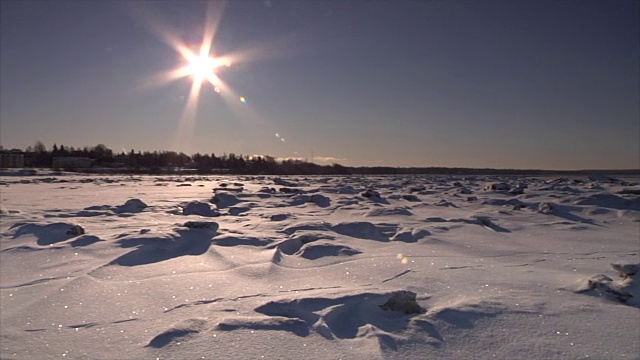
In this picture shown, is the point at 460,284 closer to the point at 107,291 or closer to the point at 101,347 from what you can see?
the point at 101,347

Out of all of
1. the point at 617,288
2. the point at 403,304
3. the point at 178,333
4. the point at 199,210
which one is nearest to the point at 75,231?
the point at 199,210

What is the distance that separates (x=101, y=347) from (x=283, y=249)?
1.91 metres

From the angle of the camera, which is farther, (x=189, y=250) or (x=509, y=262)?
(x=189, y=250)

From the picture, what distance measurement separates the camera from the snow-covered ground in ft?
5.89

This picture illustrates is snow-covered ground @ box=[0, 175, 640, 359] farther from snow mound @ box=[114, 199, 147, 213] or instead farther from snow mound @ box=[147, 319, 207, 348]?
snow mound @ box=[114, 199, 147, 213]

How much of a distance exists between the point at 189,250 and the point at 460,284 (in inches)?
87.1

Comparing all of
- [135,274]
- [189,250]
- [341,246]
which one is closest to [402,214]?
[341,246]

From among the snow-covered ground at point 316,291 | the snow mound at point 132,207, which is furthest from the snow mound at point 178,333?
the snow mound at point 132,207

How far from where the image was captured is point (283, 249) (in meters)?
3.58

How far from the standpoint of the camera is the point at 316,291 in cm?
245

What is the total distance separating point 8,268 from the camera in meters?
2.96

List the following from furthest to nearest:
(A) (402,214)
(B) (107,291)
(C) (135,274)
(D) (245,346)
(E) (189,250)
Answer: (A) (402,214) → (E) (189,250) → (C) (135,274) → (B) (107,291) → (D) (245,346)

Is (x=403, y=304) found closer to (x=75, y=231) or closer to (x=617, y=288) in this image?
(x=617, y=288)

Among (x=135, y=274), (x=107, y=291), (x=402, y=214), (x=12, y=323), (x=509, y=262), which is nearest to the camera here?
(x=12, y=323)
